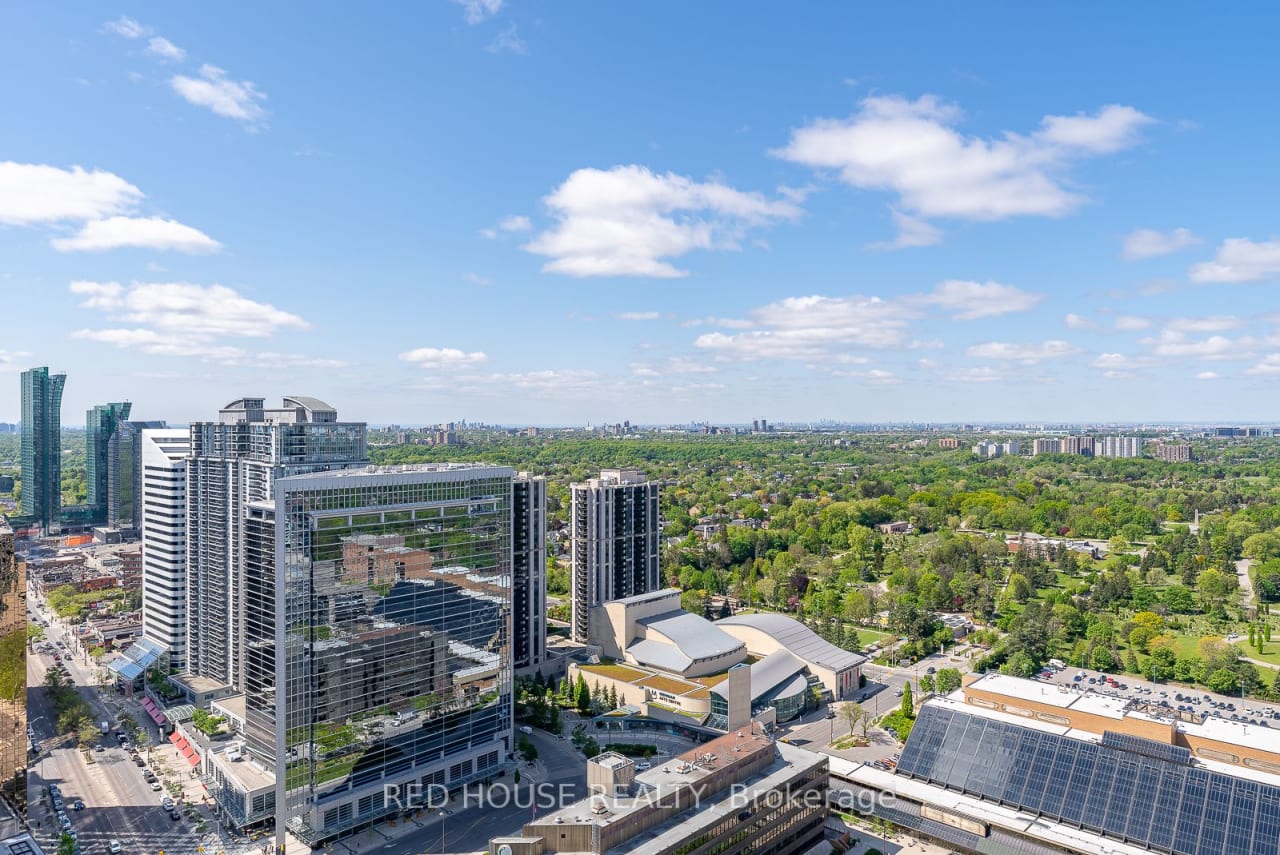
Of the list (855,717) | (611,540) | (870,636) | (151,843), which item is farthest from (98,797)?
(870,636)

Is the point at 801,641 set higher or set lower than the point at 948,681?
higher

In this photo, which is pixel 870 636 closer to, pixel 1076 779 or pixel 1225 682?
pixel 1225 682

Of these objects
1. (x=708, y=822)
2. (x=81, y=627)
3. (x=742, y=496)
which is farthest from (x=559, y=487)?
(x=708, y=822)

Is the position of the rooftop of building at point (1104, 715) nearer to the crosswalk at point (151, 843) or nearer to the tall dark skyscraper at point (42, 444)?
the crosswalk at point (151, 843)

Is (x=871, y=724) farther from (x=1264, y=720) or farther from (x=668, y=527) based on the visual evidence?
(x=668, y=527)

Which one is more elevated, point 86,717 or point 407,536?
point 407,536

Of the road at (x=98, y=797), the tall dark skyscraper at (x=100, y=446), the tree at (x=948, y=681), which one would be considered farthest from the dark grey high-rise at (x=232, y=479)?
the tall dark skyscraper at (x=100, y=446)
